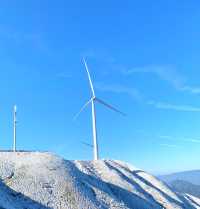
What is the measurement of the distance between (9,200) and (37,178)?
10.8m

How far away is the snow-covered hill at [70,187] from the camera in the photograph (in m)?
60.8

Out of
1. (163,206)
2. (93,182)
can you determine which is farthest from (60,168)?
(163,206)

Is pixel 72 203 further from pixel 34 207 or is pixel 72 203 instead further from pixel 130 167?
pixel 130 167

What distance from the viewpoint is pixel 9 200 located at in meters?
56.7

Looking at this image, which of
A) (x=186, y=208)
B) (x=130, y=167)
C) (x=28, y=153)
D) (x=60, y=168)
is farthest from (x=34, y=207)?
(x=130, y=167)

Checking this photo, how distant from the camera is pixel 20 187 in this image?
62.8m

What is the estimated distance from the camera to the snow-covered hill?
60750 mm

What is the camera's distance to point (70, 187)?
215 feet

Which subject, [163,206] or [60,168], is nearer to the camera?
[60,168]

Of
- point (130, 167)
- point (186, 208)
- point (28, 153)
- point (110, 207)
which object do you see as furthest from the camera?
point (130, 167)

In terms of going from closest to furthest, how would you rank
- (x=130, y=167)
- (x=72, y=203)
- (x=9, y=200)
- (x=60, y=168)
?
1. (x=9, y=200)
2. (x=72, y=203)
3. (x=60, y=168)
4. (x=130, y=167)

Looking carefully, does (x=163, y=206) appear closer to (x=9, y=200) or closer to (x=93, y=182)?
(x=93, y=182)

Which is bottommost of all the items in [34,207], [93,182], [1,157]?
[34,207]

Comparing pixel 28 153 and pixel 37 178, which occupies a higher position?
pixel 28 153
